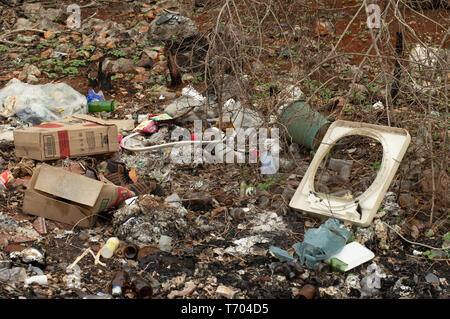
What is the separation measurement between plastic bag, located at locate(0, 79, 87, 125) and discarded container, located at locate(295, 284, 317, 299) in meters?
3.20

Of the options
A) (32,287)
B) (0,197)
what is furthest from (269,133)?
(32,287)

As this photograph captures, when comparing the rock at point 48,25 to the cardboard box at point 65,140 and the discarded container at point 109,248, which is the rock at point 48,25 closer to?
the cardboard box at point 65,140

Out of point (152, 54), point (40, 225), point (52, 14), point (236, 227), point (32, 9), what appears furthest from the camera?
point (32, 9)

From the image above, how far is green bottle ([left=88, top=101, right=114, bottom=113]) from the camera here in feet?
18.3

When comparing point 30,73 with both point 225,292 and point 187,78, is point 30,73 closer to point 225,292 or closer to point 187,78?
point 187,78

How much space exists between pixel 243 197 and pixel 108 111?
222 cm

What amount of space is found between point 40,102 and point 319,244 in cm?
323

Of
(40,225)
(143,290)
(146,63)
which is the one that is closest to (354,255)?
(143,290)

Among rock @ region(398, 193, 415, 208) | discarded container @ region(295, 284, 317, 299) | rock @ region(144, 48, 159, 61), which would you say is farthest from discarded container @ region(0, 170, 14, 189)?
rock @ region(144, 48, 159, 61)

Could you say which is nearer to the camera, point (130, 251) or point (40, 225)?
point (130, 251)

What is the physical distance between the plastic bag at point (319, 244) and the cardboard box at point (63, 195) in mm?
1291

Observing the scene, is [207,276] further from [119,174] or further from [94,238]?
[119,174]

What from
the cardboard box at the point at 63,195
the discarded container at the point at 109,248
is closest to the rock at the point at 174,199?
the cardboard box at the point at 63,195

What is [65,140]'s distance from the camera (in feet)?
14.3
